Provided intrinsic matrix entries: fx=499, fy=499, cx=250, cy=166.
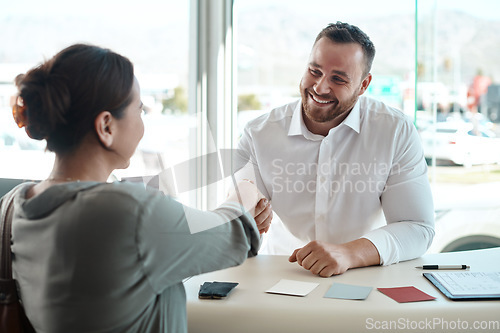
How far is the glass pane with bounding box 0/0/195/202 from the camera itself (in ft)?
8.24

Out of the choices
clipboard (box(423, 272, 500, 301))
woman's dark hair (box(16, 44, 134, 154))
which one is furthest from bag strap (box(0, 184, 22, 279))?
clipboard (box(423, 272, 500, 301))

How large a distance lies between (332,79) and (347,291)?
112 centimetres

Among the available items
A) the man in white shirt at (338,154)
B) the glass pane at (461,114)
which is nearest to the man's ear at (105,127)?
the man in white shirt at (338,154)

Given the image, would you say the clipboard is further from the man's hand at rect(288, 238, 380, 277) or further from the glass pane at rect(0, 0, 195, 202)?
the glass pane at rect(0, 0, 195, 202)

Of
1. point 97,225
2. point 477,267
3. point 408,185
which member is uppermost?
point 97,225

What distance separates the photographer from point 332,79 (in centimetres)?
233

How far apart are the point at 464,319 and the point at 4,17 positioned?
7.86 feet

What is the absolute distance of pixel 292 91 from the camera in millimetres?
3748

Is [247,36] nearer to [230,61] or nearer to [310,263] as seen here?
[230,61]

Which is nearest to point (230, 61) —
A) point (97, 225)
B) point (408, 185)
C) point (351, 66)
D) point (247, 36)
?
point (247, 36)

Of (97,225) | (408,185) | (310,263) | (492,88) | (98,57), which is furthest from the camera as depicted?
(492,88)

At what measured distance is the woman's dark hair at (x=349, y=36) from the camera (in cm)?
230

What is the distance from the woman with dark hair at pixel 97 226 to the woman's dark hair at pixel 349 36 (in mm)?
1391

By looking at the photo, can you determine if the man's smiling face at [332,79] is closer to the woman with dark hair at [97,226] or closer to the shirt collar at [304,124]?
the shirt collar at [304,124]
